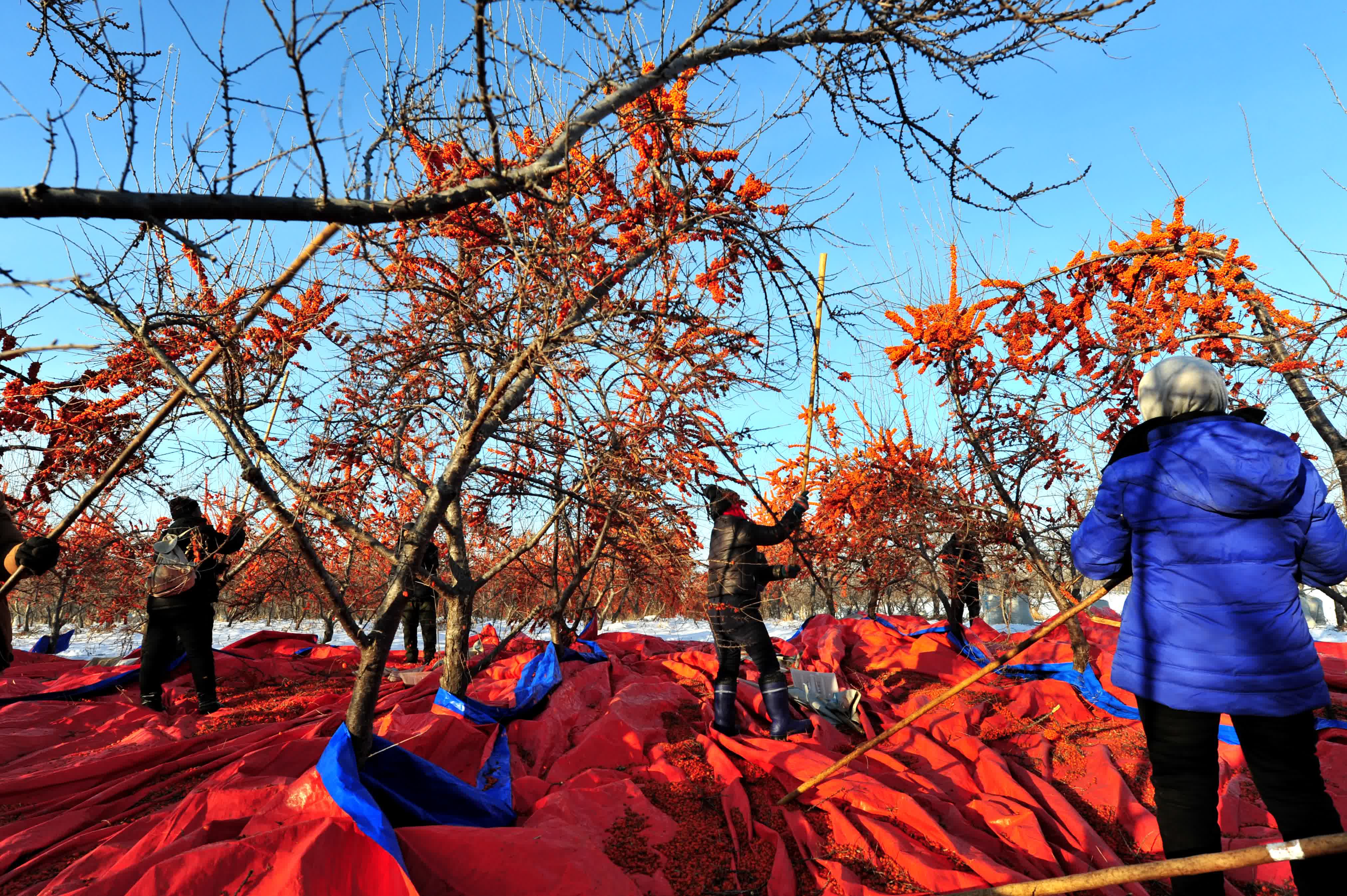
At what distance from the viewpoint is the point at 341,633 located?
18766 millimetres

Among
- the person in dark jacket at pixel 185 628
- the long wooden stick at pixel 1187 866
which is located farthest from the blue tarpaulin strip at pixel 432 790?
the person in dark jacket at pixel 185 628

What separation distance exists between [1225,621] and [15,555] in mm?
4408

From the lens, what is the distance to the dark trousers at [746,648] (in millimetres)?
4090

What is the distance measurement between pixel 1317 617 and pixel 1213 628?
73.8 feet

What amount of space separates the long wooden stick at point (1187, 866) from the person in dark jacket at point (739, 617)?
2.08m

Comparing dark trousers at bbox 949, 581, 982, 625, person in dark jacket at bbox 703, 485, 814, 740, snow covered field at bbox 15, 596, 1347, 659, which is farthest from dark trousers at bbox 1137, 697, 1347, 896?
dark trousers at bbox 949, 581, 982, 625

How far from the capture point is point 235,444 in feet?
8.06

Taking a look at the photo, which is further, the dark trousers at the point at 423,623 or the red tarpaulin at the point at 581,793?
the dark trousers at the point at 423,623

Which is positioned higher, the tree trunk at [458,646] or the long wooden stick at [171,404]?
the long wooden stick at [171,404]

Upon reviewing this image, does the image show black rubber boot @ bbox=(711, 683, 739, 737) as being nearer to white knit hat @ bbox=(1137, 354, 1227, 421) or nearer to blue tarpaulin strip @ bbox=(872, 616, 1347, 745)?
blue tarpaulin strip @ bbox=(872, 616, 1347, 745)

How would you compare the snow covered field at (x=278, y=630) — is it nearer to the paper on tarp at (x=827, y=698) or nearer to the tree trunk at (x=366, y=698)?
the paper on tarp at (x=827, y=698)

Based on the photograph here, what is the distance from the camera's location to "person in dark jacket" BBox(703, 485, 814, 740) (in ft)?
13.2

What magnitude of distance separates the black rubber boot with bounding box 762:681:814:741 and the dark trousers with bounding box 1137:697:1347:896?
93.1 inches

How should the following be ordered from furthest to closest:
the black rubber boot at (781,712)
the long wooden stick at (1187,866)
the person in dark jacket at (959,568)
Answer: the person in dark jacket at (959,568)
the black rubber boot at (781,712)
the long wooden stick at (1187,866)
